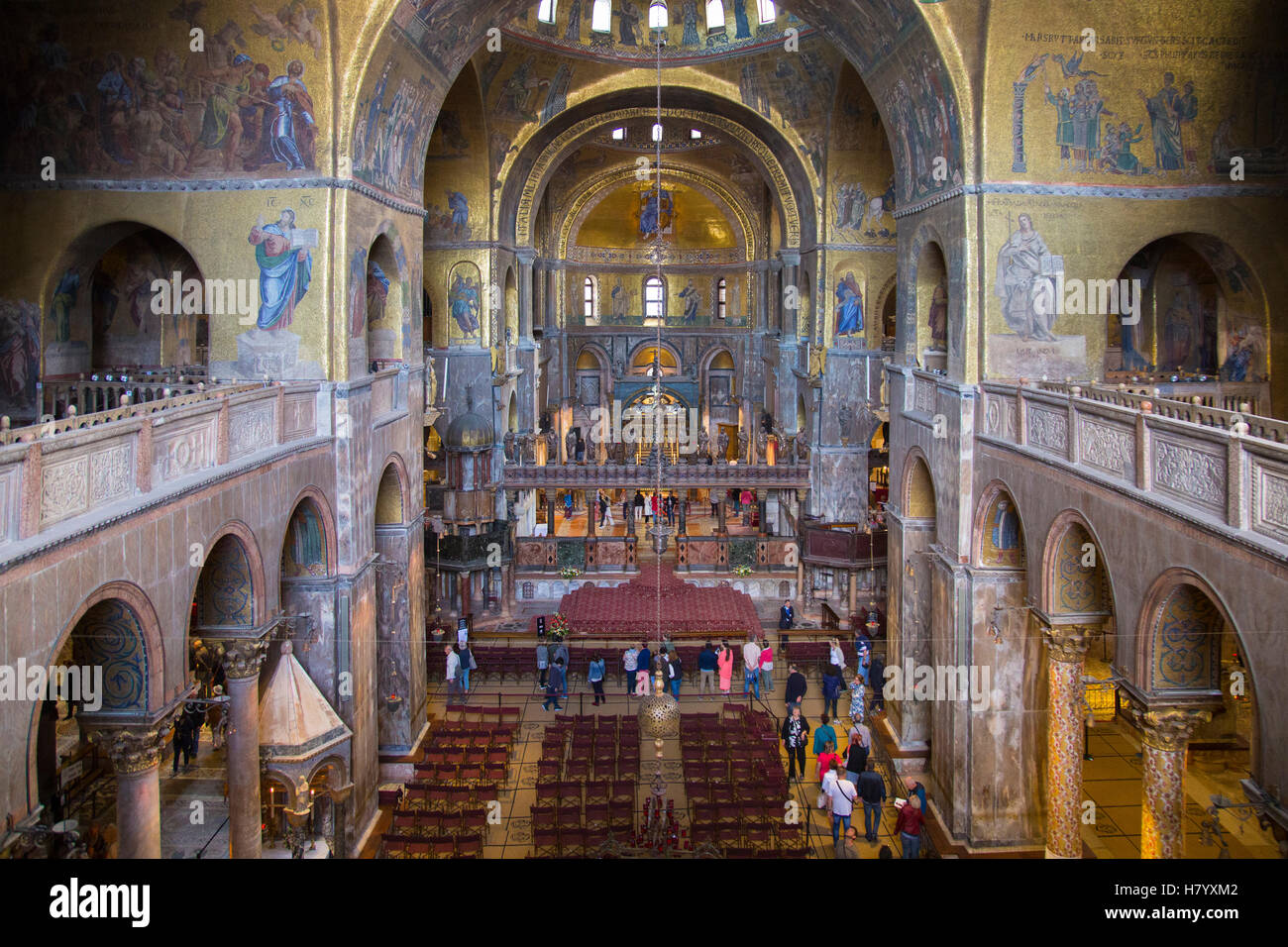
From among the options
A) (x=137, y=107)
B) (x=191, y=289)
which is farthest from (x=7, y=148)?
(x=191, y=289)

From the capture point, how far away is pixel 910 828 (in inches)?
556

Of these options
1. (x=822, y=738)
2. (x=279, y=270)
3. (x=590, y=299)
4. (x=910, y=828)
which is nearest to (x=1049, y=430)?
(x=910, y=828)

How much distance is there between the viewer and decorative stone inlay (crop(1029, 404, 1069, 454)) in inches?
490

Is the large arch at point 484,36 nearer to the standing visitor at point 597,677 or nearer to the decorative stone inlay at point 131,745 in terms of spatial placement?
the decorative stone inlay at point 131,745

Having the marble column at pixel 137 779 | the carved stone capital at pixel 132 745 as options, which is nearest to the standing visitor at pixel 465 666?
the marble column at pixel 137 779

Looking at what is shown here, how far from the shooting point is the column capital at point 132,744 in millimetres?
9781

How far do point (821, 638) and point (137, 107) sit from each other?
717 inches

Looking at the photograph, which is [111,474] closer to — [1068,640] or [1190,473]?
[1190,473]

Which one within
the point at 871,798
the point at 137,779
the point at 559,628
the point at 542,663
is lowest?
the point at 871,798

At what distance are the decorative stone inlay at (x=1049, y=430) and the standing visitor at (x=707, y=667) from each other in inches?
367

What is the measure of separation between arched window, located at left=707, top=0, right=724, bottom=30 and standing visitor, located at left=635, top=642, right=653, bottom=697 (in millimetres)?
17508

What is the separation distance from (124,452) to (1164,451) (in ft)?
32.0

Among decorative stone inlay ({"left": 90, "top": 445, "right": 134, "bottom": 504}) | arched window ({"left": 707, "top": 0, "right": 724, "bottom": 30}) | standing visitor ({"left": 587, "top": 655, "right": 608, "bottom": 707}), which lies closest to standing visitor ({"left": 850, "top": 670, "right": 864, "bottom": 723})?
standing visitor ({"left": 587, "top": 655, "right": 608, "bottom": 707})

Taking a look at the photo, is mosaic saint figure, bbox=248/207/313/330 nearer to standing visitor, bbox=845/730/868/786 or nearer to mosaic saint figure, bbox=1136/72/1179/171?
standing visitor, bbox=845/730/868/786
